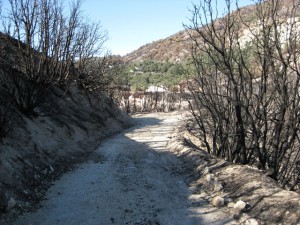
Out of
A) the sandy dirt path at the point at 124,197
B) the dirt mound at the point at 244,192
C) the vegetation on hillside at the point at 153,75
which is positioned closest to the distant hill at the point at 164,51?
the vegetation on hillside at the point at 153,75

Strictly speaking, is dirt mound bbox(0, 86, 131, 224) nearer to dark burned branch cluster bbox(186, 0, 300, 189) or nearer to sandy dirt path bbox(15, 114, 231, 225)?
sandy dirt path bbox(15, 114, 231, 225)

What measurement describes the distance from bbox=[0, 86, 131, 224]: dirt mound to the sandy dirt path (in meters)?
0.33

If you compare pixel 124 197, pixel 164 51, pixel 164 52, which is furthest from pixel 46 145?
pixel 164 51

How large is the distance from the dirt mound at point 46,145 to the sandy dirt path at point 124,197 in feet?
1.09

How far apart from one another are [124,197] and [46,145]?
12.3 feet

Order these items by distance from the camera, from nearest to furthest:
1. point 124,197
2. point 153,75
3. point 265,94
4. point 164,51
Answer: point 124,197 → point 265,94 → point 153,75 → point 164,51

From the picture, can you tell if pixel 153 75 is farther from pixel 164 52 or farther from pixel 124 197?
pixel 124 197

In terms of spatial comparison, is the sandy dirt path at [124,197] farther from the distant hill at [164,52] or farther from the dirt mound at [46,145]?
the distant hill at [164,52]

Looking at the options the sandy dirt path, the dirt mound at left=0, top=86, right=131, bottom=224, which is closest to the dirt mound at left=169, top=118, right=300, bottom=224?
the sandy dirt path

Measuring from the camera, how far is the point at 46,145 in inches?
365

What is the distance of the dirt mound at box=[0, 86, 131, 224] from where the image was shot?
6.20 metres

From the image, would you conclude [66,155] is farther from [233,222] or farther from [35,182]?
[233,222]

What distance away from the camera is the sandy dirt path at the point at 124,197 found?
542 centimetres

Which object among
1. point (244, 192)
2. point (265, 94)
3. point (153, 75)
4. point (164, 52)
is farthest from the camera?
point (164, 52)
